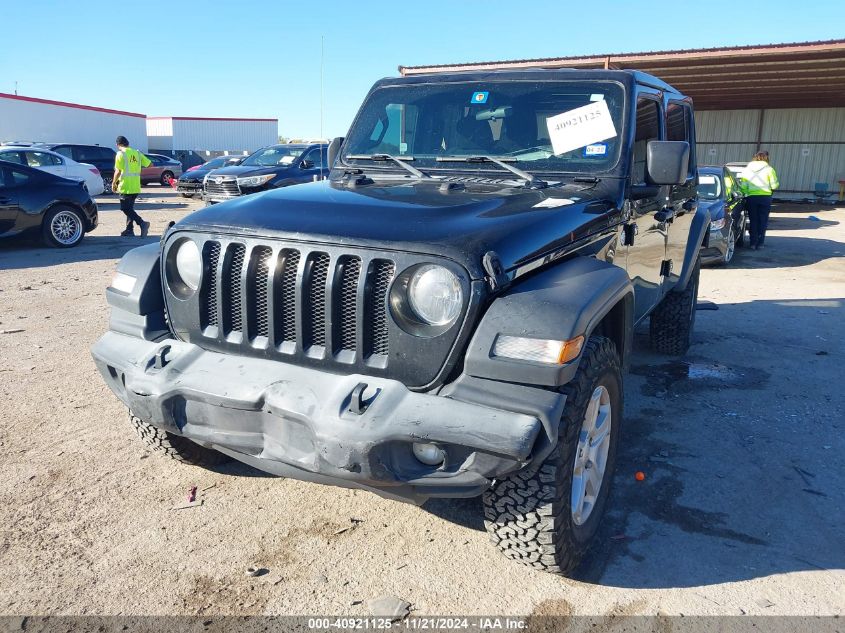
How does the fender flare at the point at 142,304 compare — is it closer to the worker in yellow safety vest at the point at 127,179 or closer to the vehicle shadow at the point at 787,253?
the vehicle shadow at the point at 787,253

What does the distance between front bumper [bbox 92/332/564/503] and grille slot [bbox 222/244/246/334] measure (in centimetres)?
14

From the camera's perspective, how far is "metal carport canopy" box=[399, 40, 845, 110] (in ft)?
50.2

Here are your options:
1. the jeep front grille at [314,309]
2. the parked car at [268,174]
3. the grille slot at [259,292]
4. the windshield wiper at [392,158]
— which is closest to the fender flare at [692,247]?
the windshield wiper at [392,158]

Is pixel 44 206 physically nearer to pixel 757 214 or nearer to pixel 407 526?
pixel 407 526

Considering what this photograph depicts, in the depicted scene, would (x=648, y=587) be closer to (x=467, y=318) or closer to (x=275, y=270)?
(x=467, y=318)

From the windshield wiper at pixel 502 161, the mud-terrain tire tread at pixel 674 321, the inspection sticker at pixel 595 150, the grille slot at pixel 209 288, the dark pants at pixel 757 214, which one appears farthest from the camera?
the dark pants at pixel 757 214

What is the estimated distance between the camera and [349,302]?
257 centimetres

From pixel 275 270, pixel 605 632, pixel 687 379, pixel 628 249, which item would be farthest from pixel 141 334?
pixel 687 379

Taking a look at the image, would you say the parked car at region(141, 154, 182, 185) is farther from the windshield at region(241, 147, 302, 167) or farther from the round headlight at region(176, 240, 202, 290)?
the round headlight at region(176, 240, 202, 290)

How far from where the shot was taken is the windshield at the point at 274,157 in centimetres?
1412

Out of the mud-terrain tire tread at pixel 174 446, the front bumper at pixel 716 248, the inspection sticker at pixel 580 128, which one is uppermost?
the inspection sticker at pixel 580 128

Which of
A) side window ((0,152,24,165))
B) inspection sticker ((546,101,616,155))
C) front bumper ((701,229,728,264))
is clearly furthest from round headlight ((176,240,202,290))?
side window ((0,152,24,165))

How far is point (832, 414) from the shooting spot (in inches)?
180

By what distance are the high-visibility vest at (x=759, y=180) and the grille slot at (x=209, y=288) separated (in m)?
11.9
